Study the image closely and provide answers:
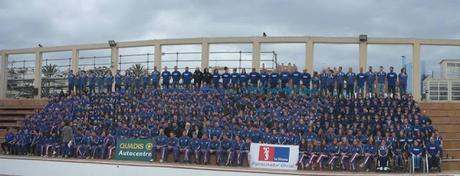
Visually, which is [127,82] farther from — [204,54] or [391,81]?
[391,81]

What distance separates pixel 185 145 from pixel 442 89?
2061 centimetres

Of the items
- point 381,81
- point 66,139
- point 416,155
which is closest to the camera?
point 416,155

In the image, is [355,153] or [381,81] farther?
[381,81]

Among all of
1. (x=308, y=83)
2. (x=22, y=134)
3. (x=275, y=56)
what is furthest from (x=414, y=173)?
(x=22, y=134)

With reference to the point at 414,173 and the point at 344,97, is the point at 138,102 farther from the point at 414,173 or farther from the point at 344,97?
the point at 414,173

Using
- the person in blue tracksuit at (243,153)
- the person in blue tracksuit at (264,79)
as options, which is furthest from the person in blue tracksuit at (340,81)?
the person in blue tracksuit at (243,153)

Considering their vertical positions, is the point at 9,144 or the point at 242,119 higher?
the point at 242,119

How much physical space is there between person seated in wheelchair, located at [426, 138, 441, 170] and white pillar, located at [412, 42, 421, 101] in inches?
440

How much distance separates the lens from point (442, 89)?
37.5 m

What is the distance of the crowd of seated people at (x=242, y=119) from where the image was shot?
22.9 m

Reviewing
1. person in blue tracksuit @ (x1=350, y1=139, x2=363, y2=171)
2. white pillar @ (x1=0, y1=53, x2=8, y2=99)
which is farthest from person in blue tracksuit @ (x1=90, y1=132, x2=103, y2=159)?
white pillar @ (x1=0, y1=53, x2=8, y2=99)

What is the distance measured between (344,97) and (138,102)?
10.9 meters

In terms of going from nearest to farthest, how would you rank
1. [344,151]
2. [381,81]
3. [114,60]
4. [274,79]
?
[344,151], [381,81], [274,79], [114,60]

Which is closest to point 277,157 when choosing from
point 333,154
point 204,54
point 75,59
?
point 333,154
